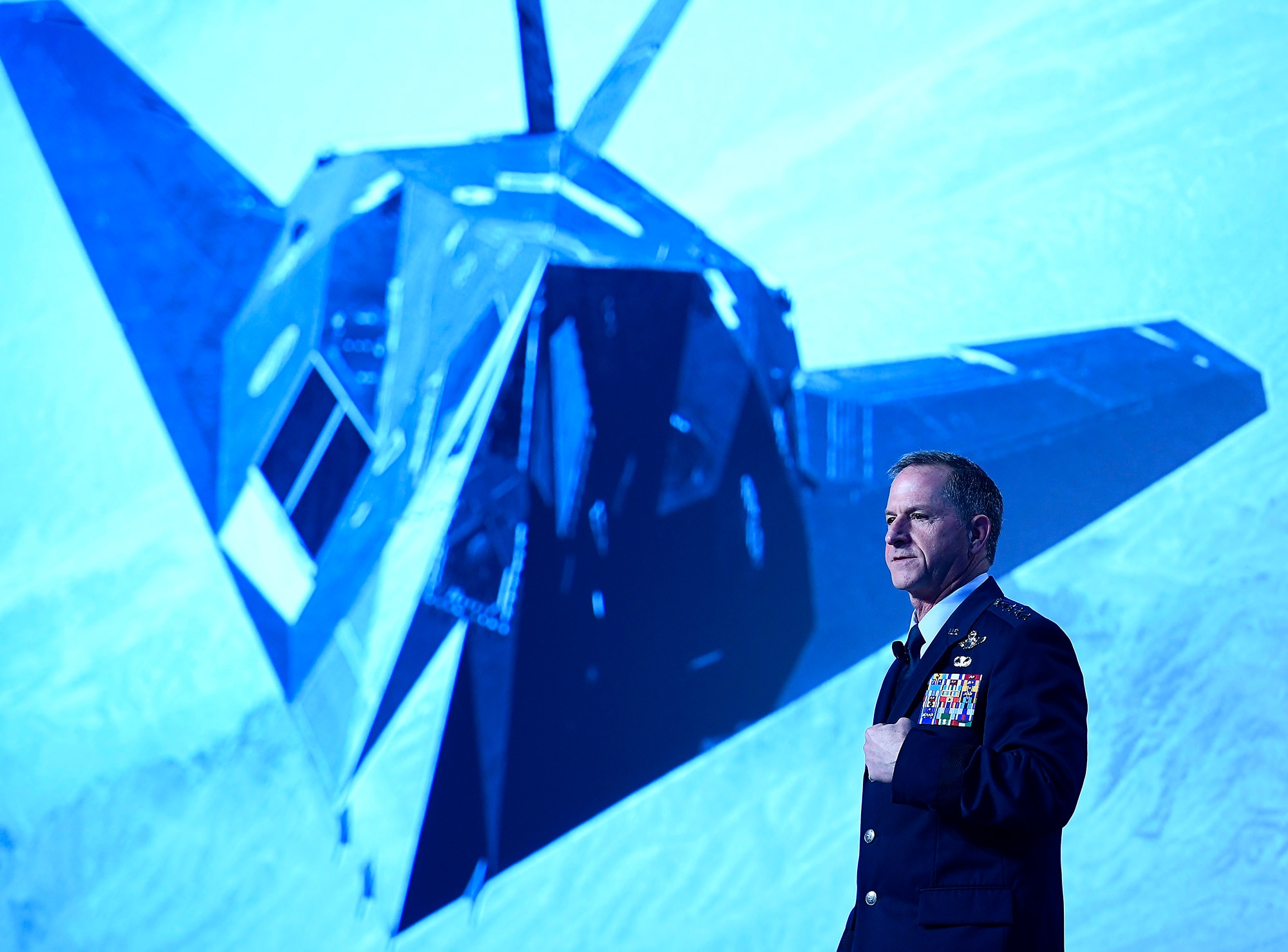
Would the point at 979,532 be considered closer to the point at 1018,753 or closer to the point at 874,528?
the point at 1018,753

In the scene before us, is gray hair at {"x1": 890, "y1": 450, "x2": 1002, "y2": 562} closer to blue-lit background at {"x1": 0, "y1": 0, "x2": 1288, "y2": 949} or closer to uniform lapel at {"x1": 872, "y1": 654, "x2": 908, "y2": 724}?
uniform lapel at {"x1": 872, "y1": 654, "x2": 908, "y2": 724}

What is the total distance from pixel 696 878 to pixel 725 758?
0.21m

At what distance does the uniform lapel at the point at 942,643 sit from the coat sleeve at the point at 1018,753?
1.9 inches

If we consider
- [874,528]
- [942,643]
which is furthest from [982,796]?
[874,528]

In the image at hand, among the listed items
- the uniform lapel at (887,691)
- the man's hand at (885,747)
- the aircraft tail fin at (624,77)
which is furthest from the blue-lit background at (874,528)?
the man's hand at (885,747)

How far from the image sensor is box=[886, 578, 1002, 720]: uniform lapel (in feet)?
2.65

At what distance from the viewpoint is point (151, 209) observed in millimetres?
2369

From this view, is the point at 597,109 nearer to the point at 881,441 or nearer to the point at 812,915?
the point at 881,441

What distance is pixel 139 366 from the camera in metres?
2.37

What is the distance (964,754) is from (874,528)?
115 centimetres

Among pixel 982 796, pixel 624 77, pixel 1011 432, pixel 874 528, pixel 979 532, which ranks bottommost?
pixel 874 528

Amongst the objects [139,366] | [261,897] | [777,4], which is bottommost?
[261,897]

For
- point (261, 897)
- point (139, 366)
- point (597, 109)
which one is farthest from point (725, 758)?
point (139, 366)

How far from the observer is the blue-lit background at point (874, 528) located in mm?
1588
